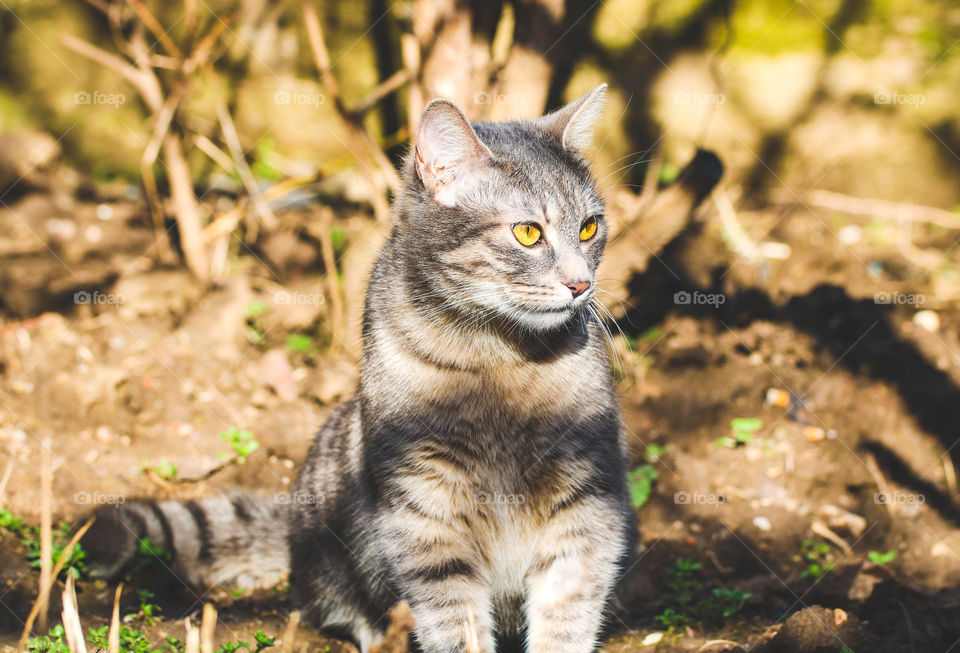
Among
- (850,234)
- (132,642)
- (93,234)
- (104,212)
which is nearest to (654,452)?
(850,234)

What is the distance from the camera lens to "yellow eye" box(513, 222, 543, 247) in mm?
2285

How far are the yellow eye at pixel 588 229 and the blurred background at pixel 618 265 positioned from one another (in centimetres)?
57

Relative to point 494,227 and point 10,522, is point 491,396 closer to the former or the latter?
point 494,227

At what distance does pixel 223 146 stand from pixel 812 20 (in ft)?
13.2

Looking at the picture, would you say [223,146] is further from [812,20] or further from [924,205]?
[924,205]

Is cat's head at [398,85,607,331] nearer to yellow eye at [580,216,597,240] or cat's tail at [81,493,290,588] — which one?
Result: yellow eye at [580,216,597,240]

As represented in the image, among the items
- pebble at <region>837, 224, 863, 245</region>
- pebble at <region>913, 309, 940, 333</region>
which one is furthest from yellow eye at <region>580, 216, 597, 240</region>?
pebble at <region>837, 224, 863, 245</region>

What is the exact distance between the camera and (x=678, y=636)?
2.86 metres

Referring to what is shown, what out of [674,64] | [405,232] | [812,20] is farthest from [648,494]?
[812,20]

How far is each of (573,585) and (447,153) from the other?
4.55 feet

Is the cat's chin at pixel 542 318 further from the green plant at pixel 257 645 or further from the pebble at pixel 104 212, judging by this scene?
the pebble at pixel 104 212

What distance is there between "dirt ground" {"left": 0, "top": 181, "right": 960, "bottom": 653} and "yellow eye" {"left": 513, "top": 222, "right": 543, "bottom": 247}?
58.0 inches

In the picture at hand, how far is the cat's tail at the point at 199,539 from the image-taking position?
303 centimetres

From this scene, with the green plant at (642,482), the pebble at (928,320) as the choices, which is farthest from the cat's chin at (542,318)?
the pebble at (928,320)
